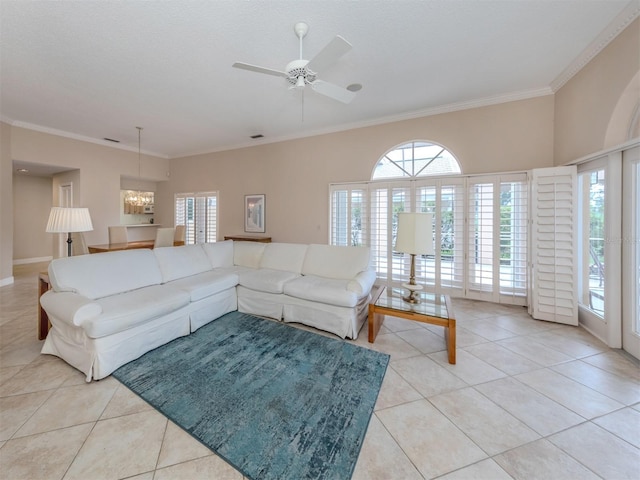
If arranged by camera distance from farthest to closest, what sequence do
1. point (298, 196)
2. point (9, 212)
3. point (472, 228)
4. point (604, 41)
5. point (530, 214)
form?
point (298, 196)
point (9, 212)
point (472, 228)
point (530, 214)
point (604, 41)

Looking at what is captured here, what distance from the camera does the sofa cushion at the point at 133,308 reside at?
2.10 m

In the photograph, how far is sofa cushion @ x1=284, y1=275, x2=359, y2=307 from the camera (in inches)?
113

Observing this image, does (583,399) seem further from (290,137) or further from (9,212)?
(9,212)

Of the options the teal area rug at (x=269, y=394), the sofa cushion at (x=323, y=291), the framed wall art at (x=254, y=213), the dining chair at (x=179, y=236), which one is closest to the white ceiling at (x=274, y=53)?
the framed wall art at (x=254, y=213)

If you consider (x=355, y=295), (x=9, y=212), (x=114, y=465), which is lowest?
(x=114, y=465)

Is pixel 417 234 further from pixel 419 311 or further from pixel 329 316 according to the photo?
pixel 329 316

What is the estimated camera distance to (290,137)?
18.7ft

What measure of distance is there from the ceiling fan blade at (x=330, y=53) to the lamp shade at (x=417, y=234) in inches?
65.7

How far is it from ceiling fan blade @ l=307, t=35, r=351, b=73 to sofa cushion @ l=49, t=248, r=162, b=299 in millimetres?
2911

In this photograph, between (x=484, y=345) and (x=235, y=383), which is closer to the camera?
(x=235, y=383)

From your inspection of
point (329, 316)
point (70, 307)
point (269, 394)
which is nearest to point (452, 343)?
point (329, 316)

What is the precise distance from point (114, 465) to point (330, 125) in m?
5.31

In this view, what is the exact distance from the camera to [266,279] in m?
3.48

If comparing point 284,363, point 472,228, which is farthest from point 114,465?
point 472,228
